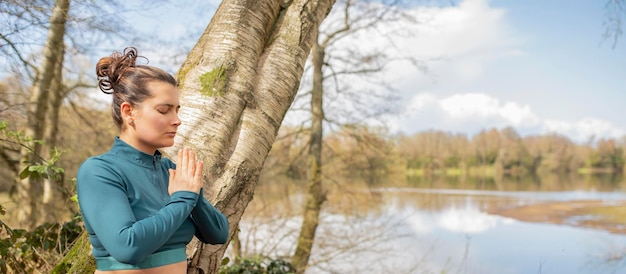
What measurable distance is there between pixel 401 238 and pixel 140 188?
33.6 feet

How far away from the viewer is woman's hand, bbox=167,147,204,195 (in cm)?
173

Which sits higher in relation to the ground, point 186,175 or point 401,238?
point 186,175

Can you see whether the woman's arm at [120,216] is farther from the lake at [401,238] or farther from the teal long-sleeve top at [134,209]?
the lake at [401,238]

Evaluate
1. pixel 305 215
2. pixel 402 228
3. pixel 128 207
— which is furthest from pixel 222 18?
pixel 402 228

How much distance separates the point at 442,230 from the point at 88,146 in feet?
35.6

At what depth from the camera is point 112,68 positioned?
184 cm

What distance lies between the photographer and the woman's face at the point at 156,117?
5.81ft

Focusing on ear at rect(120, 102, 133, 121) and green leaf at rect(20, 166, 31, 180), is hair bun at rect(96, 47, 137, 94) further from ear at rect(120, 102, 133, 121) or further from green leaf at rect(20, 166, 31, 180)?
green leaf at rect(20, 166, 31, 180)

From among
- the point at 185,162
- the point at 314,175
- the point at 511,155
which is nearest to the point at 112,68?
the point at 185,162

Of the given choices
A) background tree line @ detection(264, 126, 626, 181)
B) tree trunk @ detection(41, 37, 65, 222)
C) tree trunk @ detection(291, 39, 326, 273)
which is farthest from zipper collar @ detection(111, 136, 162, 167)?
background tree line @ detection(264, 126, 626, 181)

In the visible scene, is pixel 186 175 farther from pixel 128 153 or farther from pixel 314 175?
pixel 314 175

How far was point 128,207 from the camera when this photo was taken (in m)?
1.65

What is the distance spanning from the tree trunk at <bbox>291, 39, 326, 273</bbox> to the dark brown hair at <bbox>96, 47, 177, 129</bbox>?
8372 millimetres

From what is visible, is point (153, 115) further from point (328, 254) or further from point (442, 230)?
point (442, 230)
